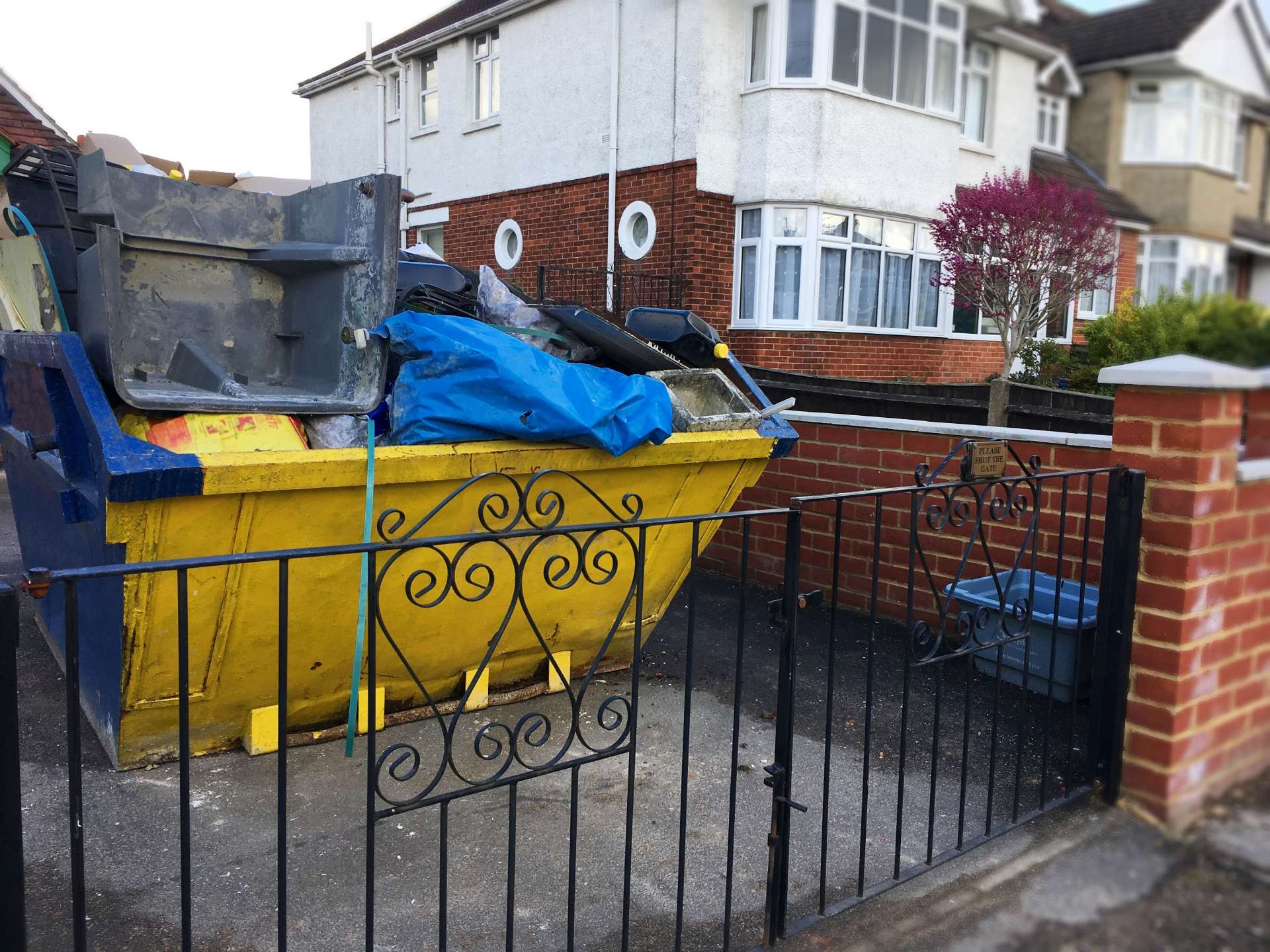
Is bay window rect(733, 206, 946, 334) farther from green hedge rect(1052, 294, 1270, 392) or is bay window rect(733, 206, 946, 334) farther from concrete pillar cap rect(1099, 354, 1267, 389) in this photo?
green hedge rect(1052, 294, 1270, 392)

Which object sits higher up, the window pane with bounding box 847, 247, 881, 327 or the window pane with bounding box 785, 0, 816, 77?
the window pane with bounding box 785, 0, 816, 77

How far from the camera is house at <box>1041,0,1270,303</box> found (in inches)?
62.8

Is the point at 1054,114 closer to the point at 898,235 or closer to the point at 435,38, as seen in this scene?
the point at 898,235

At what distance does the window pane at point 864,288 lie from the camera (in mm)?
12250

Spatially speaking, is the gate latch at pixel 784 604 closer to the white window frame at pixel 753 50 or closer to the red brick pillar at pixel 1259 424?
the red brick pillar at pixel 1259 424

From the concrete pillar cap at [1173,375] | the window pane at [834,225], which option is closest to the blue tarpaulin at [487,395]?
the concrete pillar cap at [1173,375]

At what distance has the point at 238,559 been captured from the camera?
5.60 ft

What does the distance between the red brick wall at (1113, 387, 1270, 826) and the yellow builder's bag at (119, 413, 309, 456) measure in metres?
2.70

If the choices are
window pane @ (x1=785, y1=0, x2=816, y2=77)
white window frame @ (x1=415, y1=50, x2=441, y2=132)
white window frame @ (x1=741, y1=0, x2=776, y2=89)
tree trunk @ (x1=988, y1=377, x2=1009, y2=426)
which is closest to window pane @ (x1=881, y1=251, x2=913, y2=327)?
window pane @ (x1=785, y1=0, x2=816, y2=77)

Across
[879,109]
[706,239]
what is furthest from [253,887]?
[879,109]

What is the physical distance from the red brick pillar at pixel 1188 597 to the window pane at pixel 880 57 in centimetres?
1015

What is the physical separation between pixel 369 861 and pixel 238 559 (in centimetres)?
65

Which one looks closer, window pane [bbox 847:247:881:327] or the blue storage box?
the blue storage box

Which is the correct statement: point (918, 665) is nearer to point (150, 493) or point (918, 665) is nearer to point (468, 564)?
point (468, 564)
